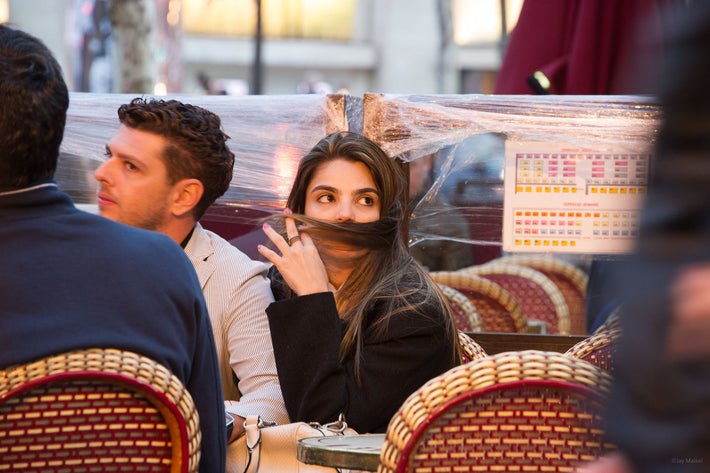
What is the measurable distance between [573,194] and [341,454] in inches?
73.1

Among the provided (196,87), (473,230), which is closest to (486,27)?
(196,87)

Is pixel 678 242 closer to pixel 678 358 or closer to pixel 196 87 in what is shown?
pixel 678 358

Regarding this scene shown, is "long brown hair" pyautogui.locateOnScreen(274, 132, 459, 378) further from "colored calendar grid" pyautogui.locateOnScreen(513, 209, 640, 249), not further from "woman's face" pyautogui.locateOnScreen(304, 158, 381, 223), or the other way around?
"colored calendar grid" pyautogui.locateOnScreen(513, 209, 640, 249)

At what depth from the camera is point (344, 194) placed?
2910 mm

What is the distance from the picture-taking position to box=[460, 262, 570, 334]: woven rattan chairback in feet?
14.1

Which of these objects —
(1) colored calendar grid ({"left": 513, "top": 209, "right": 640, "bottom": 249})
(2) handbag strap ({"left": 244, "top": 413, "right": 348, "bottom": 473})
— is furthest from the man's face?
(1) colored calendar grid ({"left": 513, "top": 209, "right": 640, "bottom": 249})

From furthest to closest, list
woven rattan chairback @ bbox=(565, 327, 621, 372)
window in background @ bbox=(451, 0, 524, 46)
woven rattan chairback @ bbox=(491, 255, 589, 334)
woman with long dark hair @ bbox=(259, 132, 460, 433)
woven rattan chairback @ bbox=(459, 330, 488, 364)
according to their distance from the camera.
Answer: window in background @ bbox=(451, 0, 524, 46), woven rattan chairback @ bbox=(491, 255, 589, 334), woven rattan chairback @ bbox=(459, 330, 488, 364), woman with long dark hair @ bbox=(259, 132, 460, 433), woven rattan chairback @ bbox=(565, 327, 621, 372)

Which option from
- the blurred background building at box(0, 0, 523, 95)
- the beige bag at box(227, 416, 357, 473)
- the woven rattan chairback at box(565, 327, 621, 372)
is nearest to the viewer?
the beige bag at box(227, 416, 357, 473)

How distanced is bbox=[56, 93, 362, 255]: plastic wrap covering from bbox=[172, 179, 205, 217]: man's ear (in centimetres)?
48

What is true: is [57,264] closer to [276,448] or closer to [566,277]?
[276,448]

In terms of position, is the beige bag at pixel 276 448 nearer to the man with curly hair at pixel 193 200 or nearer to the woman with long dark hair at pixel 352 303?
the woman with long dark hair at pixel 352 303

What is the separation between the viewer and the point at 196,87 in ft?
83.1

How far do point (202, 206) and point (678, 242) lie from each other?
2.47 metres

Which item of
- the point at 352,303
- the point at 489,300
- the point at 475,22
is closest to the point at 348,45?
the point at 475,22
